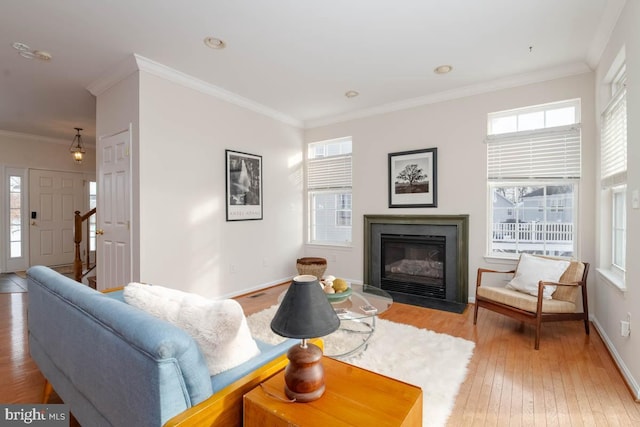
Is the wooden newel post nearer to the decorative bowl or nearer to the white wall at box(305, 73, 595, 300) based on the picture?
the white wall at box(305, 73, 595, 300)

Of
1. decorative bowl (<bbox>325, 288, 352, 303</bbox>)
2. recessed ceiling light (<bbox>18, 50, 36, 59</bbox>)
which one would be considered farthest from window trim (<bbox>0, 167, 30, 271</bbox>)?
decorative bowl (<bbox>325, 288, 352, 303</bbox>)

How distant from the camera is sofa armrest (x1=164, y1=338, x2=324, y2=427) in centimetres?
97

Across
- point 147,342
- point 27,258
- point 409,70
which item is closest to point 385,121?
point 409,70

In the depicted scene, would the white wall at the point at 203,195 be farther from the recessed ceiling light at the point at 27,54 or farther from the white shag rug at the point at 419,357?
the white shag rug at the point at 419,357

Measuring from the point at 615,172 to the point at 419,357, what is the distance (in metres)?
2.27

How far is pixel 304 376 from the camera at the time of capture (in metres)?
1.10

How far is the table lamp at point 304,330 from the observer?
109 cm

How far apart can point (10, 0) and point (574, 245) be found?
5497mm

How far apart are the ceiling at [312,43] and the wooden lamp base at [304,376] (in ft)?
8.03

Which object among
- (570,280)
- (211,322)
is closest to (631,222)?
(570,280)

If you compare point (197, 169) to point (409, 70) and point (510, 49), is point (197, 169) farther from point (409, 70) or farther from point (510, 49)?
point (510, 49)

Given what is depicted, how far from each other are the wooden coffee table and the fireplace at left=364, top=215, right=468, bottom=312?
114 inches

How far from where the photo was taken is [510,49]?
9.93 feet

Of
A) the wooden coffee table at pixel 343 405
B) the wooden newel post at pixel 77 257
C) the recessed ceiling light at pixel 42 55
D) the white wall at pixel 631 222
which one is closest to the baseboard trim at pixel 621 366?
the white wall at pixel 631 222
